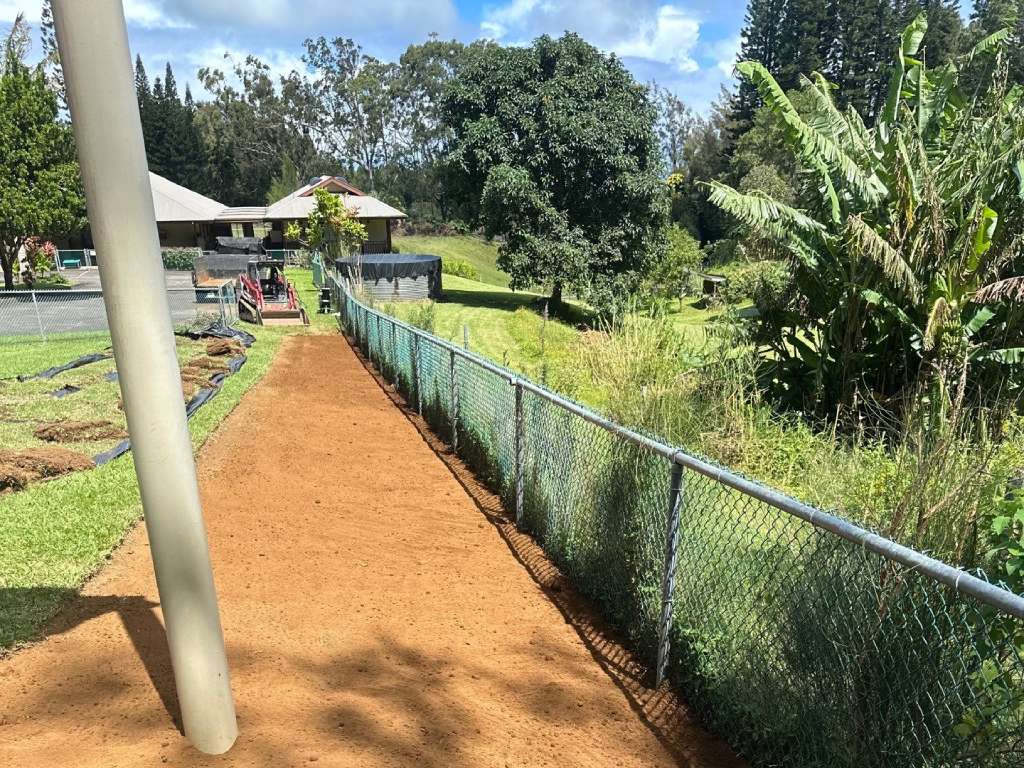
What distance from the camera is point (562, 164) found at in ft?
84.3

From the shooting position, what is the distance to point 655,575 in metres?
3.81

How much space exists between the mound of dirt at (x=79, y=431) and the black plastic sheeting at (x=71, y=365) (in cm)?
269

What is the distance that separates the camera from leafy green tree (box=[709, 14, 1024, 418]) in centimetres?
838

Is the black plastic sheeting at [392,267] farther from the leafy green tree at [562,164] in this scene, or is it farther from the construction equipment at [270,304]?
the construction equipment at [270,304]

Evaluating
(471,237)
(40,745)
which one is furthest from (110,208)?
(471,237)

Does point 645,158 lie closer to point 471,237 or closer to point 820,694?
point 820,694

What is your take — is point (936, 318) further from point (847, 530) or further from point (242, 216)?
point (242, 216)

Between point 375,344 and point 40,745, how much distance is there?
10.7 m

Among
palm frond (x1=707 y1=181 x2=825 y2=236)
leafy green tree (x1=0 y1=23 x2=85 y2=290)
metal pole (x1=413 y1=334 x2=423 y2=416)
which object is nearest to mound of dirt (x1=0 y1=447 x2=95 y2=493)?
metal pole (x1=413 y1=334 x2=423 y2=416)

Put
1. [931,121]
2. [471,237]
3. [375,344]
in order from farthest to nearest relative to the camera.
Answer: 1. [471,237]
2. [375,344]
3. [931,121]

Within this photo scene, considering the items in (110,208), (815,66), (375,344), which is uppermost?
(815,66)

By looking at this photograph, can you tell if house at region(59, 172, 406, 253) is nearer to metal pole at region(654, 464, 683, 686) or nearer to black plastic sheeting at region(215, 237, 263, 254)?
black plastic sheeting at region(215, 237, 263, 254)

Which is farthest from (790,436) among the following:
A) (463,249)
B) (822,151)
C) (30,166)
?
(463,249)

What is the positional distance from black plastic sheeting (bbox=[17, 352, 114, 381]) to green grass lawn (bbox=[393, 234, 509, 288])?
112 feet
